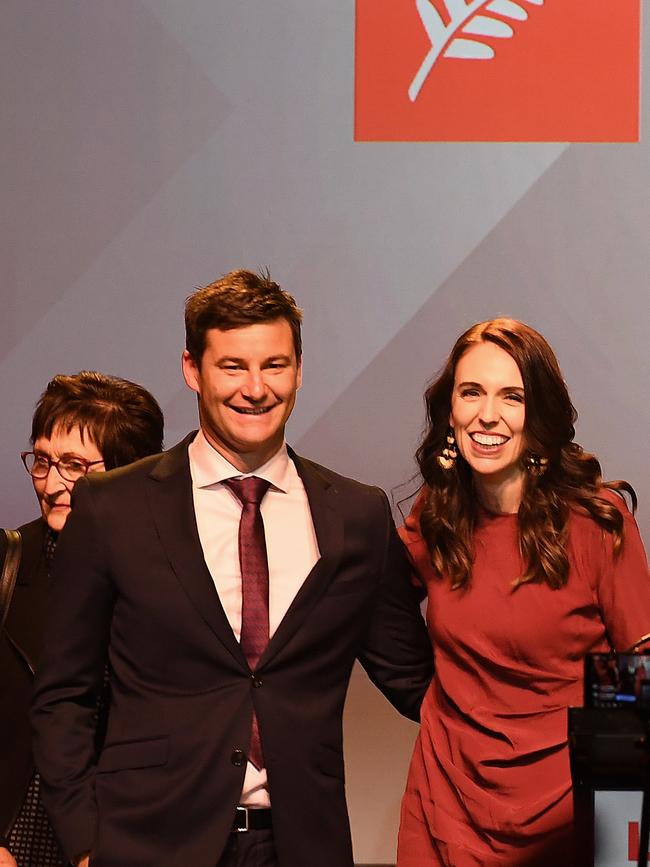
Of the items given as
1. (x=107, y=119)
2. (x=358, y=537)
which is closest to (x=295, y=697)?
(x=358, y=537)

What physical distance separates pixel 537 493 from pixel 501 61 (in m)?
1.91

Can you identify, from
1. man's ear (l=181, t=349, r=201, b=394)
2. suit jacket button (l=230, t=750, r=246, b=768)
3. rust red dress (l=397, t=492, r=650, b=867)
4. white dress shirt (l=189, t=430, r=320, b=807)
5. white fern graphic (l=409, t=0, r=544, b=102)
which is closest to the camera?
suit jacket button (l=230, t=750, r=246, b=768)

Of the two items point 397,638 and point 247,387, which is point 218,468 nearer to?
point 247,387

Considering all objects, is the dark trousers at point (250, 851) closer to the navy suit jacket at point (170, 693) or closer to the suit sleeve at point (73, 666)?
the navy suit jacket at point (170, 693)

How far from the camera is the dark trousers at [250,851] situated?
2.35 m

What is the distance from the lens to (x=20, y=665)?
8.71 feet

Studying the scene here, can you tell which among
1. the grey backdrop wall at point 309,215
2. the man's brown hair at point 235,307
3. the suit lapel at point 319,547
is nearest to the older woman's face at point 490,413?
the suit lapel at point 319,547

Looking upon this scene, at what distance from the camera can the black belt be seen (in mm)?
2350

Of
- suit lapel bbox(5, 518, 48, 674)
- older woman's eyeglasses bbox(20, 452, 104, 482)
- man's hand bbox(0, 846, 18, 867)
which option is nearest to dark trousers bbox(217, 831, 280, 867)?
man's hand bbox(0, 846, 18, 867)

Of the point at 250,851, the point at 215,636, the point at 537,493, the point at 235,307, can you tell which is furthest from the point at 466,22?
the point at 250,851

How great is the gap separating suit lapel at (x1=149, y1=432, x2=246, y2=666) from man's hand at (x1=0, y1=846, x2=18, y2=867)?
0.62 metres

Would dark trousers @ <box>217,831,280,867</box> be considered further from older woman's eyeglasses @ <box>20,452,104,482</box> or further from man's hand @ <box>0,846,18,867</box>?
older woman's eyeglasses @ <box>20,452,104,482</box>

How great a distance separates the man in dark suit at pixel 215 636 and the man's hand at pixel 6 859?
223mm

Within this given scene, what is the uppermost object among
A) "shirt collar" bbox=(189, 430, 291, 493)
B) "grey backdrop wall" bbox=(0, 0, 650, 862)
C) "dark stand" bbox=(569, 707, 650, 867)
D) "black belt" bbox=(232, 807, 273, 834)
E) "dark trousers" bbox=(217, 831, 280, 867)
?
"grey backdrop wall" bbox=(0, 0, 650, 862)
